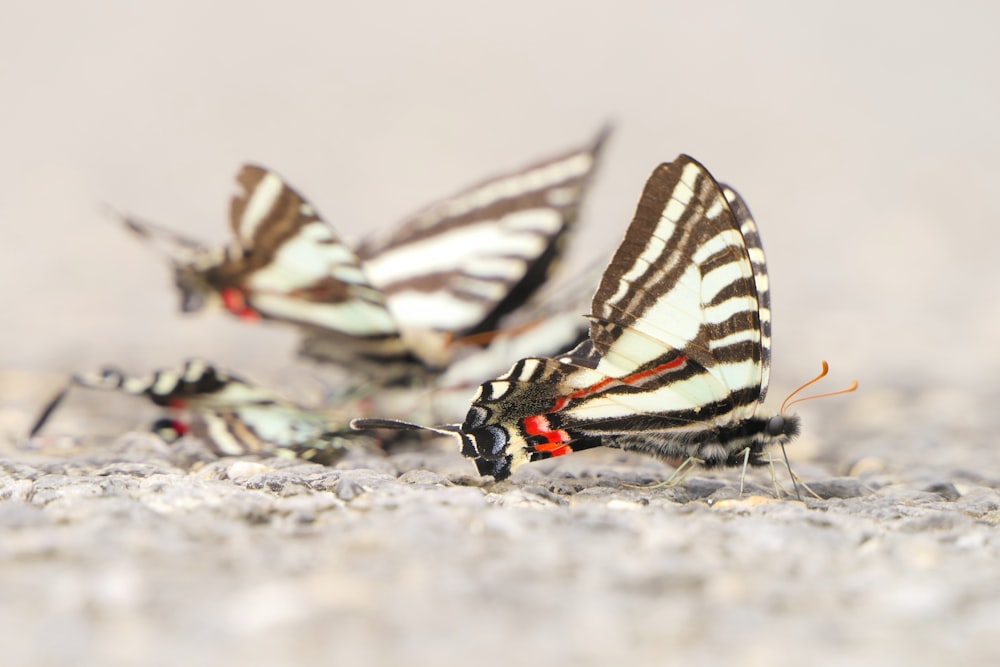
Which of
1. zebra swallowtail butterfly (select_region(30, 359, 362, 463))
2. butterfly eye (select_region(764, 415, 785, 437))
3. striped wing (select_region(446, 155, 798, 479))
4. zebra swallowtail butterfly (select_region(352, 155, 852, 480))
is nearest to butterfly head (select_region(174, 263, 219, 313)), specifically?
zebra swallowtail butterfly (select_region(30, 359, 362, 463))

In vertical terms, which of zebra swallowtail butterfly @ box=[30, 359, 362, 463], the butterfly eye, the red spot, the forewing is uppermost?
the forewing

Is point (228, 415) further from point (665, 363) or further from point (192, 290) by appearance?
point (665, 363)

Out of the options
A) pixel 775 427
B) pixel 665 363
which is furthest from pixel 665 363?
pixel 775 427

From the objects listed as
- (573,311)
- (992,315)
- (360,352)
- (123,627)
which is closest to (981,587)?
(123,627)

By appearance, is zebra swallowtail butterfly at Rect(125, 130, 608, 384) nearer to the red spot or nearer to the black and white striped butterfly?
the red spot

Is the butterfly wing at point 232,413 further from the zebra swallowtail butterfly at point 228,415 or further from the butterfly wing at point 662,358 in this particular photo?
the butterfly wing at point 662,358

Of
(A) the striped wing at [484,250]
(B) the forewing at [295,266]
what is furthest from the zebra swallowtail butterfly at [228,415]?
(A) the striped wing at [484,250]
